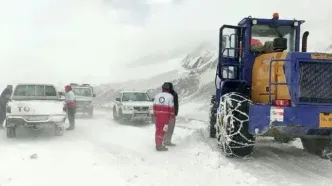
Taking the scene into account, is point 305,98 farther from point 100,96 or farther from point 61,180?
Answer: point 100,96

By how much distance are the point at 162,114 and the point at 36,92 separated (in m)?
5.57

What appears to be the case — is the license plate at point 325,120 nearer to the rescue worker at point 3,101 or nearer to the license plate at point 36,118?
the license plate at point 36,118

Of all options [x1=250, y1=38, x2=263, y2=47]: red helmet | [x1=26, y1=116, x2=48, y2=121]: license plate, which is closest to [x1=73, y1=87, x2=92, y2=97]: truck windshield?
[x1=26, y1=116, x2=48, y2=121]: license plate

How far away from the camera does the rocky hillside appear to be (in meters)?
39.3

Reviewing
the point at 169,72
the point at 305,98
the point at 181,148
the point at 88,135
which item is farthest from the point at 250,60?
the point at 169,72

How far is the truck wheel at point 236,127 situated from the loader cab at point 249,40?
4.44ft

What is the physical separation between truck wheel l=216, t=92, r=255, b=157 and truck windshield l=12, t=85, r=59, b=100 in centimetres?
723

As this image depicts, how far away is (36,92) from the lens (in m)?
15.0

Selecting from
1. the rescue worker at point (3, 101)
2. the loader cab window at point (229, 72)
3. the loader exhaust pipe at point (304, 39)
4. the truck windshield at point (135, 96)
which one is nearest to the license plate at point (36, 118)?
the rescue worker at point (3, 101)

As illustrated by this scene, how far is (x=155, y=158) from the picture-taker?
1009cm

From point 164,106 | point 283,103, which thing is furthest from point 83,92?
point 283,103

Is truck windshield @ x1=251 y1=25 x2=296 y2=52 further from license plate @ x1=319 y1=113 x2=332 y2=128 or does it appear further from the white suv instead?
the white suv

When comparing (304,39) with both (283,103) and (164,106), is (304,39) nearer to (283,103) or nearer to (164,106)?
(283,103)

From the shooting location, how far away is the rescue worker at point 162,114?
1128 cm
